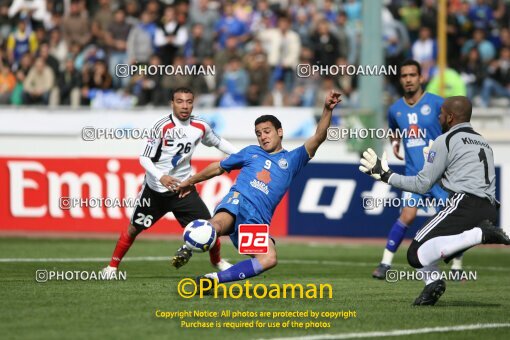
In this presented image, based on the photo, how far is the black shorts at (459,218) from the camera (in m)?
10.8

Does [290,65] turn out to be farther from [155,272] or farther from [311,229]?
[155,272]

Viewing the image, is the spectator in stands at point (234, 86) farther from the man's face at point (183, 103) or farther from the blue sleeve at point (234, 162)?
the blue sleeve at point (234, 162)

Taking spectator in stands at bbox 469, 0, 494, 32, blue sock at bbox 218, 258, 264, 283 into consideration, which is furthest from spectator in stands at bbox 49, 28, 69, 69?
blue sock at bbox 218, 258, 264, 283

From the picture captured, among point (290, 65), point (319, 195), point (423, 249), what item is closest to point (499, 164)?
point (319, 195)

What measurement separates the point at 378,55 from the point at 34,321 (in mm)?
14225

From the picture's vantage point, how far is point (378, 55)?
74.0ft

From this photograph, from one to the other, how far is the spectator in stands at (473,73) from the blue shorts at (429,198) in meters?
10.7

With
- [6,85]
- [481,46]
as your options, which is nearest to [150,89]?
[6,85]

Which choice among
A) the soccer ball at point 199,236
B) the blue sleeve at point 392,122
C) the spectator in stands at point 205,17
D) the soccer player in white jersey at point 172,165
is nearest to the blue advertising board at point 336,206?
the blue sleeve at point 392,122

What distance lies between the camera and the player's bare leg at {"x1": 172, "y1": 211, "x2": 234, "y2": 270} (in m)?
11.1

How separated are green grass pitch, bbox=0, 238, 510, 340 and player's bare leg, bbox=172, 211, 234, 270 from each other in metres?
0.38

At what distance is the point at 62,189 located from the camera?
21219 millimetres

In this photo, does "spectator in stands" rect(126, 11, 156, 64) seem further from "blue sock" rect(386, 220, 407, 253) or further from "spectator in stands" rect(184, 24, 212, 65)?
"blue sock" rect(386, 220, 407, 253)

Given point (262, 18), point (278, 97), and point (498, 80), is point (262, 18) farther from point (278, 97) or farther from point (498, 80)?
point (498, 80)
